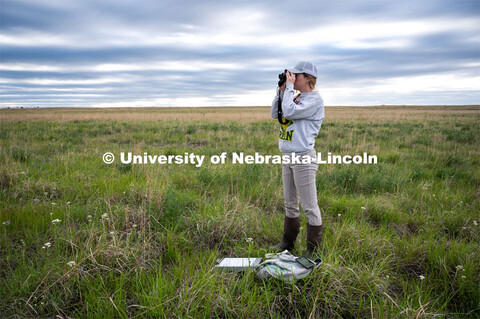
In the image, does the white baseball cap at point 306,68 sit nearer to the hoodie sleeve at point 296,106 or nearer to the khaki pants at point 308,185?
the hoodie sleeve at point 296,106

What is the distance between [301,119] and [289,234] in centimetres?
138

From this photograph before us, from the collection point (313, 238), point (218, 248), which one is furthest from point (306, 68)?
point (218, 248)

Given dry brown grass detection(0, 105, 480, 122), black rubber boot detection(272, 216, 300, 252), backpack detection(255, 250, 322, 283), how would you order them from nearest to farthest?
backpack detection(255, 250, 322, 283)
black rubber boot detection(272, 216, 300, 252)
dry brown grass detection(0, 105, 480, 122)

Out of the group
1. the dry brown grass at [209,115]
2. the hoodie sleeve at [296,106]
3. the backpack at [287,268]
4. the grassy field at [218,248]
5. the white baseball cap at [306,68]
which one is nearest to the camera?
the grassy field at [218,248]

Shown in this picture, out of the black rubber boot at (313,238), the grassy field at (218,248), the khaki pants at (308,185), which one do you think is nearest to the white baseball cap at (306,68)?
the khaki pants at (308,185)

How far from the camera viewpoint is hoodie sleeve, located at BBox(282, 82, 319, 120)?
8.91 ft

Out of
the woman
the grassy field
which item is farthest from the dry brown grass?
the woman

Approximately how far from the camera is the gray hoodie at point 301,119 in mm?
2746

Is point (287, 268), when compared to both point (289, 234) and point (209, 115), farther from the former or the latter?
point (209, 115)

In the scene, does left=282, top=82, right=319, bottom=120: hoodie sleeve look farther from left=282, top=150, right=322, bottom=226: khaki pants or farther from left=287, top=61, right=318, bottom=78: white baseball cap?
left=282, top=150, right=322, bottom=226: khaki pants

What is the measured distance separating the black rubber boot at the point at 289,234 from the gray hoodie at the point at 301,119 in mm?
865

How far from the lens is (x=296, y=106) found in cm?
272

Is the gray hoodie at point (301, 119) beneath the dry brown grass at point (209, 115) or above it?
Answer: beneath

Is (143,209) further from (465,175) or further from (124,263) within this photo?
(465,175)
